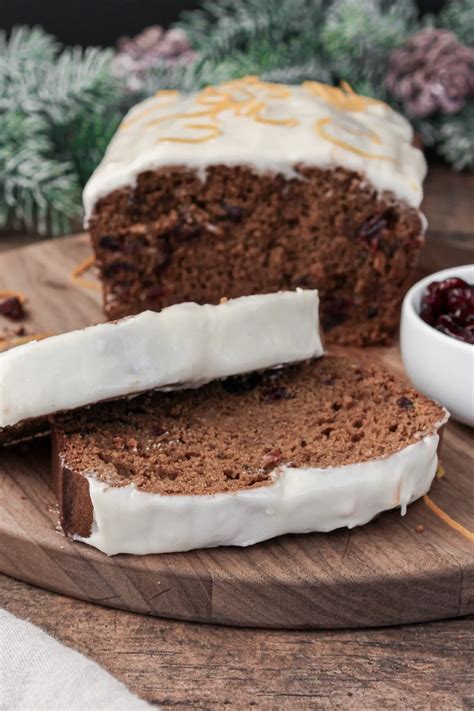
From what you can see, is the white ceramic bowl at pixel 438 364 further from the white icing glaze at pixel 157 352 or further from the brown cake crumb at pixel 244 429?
the white icing glaze at pixel 157 352

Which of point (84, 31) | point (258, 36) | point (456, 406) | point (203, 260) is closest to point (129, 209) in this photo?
point (203, 260)

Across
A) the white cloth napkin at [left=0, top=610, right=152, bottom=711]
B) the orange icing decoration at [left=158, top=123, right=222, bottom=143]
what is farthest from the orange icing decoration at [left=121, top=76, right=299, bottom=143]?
the white cloth napkin at [left=0, top=610, right=152, bottom=711]

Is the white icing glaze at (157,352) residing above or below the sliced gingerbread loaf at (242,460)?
above

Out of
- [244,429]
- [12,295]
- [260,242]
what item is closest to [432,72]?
[260,242]

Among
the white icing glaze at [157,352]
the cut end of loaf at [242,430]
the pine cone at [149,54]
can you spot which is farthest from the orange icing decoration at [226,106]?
the pine cone at [149,54]

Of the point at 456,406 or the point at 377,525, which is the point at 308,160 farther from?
the point at 377,525
